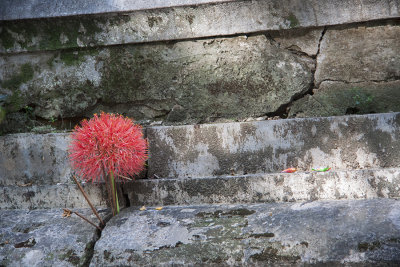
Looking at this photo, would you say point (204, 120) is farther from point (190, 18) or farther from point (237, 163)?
point (190, 18)

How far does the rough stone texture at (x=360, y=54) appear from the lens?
2514 mm

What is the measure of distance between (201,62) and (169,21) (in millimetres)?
345

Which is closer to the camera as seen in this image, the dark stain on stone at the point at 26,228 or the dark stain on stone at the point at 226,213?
the dark stain on stone at the point at 226,213

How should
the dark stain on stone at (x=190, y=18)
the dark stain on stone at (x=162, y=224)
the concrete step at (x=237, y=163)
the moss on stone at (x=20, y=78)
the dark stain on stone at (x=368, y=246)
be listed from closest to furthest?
the dark stain on stone at (x=368, y=246)
the dark stain on stone at (x=162, y=224)
the concrete step at (x=237, y=163)
the dark stain on stone at (x=190, y=18)
the moss on stone at (x=20, y=78)

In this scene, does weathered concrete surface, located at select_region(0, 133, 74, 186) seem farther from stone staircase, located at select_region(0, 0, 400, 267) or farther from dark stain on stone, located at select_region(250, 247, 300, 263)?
dark stain on stone, located at select_region(250, 247, 300, 263)

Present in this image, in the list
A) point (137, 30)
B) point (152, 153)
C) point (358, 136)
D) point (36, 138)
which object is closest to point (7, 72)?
point (36, 138)

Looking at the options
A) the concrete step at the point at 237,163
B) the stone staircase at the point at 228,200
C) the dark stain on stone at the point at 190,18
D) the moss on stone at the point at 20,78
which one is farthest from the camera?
the moss on stone at the point at 20,78

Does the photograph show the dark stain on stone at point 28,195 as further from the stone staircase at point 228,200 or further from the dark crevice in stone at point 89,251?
the dark crevice in stone at point 89,251

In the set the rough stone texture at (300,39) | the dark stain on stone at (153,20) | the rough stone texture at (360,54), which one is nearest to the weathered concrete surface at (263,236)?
the rough stone texture at (360,54)

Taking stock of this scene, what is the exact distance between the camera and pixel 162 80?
2.73m

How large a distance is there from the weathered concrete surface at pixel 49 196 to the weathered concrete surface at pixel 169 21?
0.98m

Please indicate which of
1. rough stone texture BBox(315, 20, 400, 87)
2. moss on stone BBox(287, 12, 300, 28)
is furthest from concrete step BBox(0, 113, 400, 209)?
moss on stone BBox(287, 12, 300, 28)

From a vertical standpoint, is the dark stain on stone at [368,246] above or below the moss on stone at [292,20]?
below

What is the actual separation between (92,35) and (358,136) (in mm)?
1848
